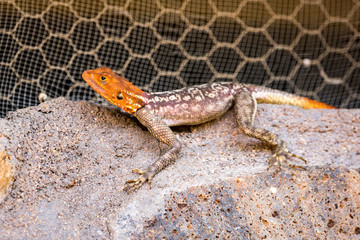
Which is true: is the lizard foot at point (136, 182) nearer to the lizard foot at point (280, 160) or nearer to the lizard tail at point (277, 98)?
the lizard foot at point (280, 160)

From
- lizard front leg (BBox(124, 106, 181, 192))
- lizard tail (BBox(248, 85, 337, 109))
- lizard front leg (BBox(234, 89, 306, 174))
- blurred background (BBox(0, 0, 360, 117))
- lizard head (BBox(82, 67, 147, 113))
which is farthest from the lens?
blurred background (BBox(0, 0, 360, 117))

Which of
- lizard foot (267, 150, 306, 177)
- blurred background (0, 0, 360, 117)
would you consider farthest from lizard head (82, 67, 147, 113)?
blurred background (0, 0, 360, 117)

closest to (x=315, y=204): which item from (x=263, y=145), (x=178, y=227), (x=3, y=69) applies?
(x=263, y=145)

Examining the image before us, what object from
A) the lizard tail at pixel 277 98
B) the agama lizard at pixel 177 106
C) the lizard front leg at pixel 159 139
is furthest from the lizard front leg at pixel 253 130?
the lizard front leg at pixel 159 139

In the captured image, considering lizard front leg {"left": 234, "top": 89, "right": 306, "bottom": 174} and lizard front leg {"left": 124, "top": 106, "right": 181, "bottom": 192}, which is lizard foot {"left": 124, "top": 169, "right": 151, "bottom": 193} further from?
lizard front leg {"left": 234, "top": 89, "right": 306, "bottom": 174}

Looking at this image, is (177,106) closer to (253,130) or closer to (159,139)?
(159,139)

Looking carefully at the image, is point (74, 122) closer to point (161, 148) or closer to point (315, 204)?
point (161, 148)
